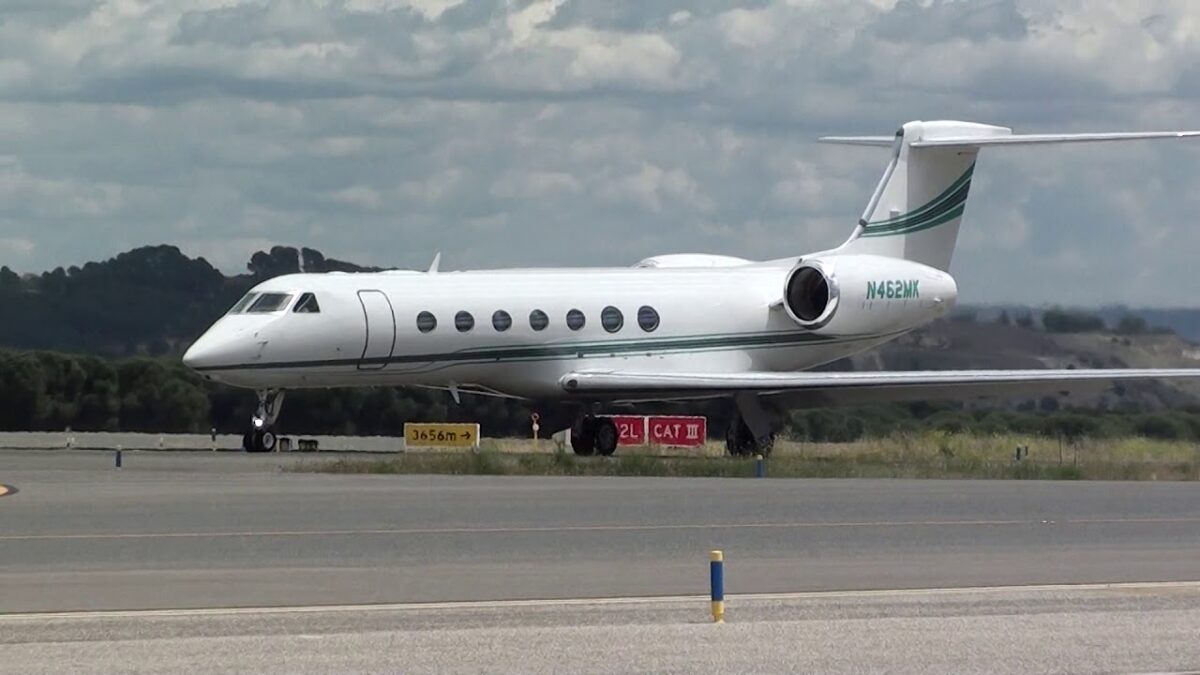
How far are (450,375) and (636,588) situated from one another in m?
17.7

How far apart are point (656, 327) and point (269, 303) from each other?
22.1 feet

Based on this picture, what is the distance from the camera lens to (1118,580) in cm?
1616

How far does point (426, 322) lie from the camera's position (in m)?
32.1

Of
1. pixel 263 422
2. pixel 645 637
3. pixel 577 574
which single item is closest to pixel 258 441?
pixel 263 422

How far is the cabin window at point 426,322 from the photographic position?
32062mm

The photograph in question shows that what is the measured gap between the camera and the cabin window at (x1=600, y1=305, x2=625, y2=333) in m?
34.1

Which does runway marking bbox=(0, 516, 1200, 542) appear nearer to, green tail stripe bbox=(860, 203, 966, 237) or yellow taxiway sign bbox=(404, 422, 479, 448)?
green tail stripe bbox=(860, 203, 966, 237)

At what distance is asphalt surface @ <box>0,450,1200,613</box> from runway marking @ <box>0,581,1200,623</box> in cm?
31

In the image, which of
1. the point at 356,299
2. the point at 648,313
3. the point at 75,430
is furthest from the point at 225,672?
the point at 75,430

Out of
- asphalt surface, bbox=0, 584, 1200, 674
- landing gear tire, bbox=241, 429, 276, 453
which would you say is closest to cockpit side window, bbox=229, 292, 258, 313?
landing gear tire, bbox=241, 429, 276, 453

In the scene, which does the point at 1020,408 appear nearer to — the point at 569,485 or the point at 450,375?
the point at 450,375

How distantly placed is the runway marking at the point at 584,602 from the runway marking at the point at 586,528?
4.51 metres

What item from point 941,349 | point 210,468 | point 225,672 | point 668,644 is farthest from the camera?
point 941,349

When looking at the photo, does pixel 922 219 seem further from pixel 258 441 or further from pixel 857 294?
pixel 258 441
